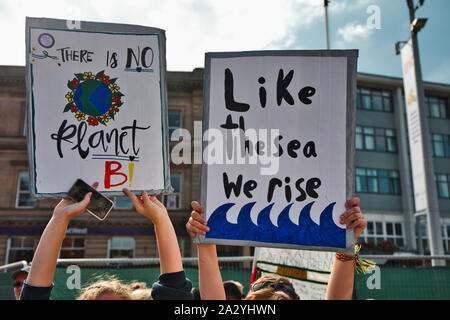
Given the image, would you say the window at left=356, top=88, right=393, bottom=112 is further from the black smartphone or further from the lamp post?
the black smartphone

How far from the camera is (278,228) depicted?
84.6 inches

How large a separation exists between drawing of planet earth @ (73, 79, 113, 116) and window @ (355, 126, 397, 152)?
24.9m

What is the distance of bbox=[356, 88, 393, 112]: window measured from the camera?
26.5m

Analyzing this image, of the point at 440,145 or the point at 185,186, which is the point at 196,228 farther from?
the point at 440,145

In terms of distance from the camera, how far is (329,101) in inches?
89.4

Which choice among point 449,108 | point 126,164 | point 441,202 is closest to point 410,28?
point 126,164

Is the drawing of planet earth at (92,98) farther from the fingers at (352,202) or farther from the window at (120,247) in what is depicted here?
the window at (120,247)

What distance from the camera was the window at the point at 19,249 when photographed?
18484 millimetres

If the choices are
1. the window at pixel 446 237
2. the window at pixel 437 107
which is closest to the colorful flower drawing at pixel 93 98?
the window at pixel 446 237

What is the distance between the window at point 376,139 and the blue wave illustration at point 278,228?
971 inches

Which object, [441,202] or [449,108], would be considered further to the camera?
[449,108]
